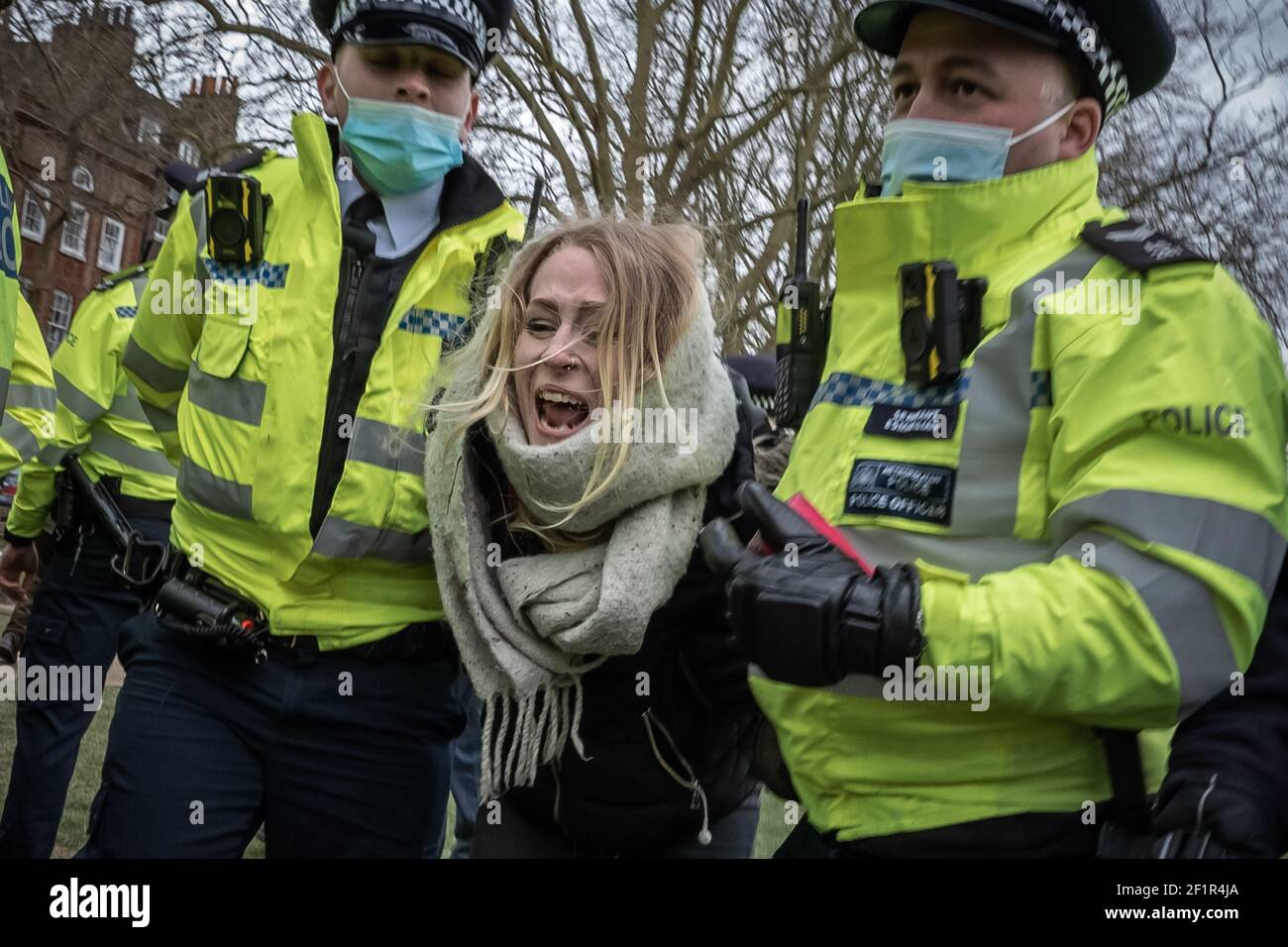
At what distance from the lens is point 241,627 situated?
9.25 feet

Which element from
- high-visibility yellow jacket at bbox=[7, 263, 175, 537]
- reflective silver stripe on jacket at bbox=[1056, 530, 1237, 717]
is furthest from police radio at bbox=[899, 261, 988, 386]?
high-visibility yellow jacket at bbox=[7, 263, 175, 537]

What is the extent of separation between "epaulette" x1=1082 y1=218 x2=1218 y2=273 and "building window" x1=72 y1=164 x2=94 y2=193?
960 cm

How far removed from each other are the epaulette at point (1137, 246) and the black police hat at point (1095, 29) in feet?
1.13

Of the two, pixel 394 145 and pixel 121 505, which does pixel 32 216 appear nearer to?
pixel 121 505

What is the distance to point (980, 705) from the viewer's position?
1944mm

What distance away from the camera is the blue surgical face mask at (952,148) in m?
2.27

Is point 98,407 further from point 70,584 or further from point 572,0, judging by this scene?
point 572,0

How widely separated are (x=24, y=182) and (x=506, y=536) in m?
8.68

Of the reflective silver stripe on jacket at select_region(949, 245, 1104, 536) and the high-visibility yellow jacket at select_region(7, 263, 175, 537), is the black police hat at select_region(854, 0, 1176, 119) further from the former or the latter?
the high-visibility yellow jacket at select_region(7, 263, 175, 537)

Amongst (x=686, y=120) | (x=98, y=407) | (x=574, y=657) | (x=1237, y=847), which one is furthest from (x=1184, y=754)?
(x=686, y=120)

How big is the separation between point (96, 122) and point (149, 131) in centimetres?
84

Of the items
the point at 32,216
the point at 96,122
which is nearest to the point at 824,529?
the point at 96,122

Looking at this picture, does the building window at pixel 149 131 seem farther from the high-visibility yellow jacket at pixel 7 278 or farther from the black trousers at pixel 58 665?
the high-visibility yellow jacket at pixel 7 278

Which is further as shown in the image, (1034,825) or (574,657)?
(574,657)
